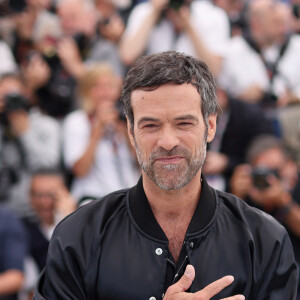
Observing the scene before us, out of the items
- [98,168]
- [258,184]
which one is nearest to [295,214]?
[258,184]

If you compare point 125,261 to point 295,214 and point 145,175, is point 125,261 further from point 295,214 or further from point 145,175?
point 295,214

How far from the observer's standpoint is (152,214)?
2895mm

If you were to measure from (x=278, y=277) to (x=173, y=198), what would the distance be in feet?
1.65

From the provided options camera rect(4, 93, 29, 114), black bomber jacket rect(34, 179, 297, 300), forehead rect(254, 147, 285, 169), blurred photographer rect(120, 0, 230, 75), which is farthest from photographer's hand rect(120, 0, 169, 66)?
black bomber jacket rect(34, 179, 297, 300)

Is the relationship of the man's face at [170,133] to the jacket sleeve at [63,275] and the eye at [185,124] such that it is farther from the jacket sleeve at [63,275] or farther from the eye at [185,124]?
the jacket sleeve at [63,275]

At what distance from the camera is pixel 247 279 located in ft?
9.05

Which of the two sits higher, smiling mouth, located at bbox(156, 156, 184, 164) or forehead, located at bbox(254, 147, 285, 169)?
smiling mouth, located at bbox(156, 156, 184, 164)

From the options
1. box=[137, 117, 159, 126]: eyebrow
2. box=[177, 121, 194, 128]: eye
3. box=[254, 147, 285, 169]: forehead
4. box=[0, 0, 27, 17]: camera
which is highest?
box=[0, 0, 27, 17]: camera

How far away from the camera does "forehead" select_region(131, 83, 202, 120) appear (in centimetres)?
270

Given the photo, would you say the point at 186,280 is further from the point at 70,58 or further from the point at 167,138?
the point at 70,58

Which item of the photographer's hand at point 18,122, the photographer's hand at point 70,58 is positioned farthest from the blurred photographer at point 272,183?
the photographer's hand at point 70,58

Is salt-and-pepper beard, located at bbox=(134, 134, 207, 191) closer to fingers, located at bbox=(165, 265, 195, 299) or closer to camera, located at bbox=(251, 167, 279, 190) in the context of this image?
fingers, located at bbox=(165, 265, 195, 299)

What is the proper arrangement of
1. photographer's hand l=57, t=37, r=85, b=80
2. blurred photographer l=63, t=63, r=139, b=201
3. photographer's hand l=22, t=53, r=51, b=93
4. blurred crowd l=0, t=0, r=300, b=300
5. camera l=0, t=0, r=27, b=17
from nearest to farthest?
blurred crowd l=0, t=0, r=300, b=300
blurred photographer l=63, t=63, r=139, b=201
photographer's hand l=22, t=53, r=51, b=93
photographer's hand l=57, t=37, r=85, b=80
camera l=0, t=0, r=27, b=17

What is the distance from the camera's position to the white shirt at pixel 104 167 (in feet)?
19.0
